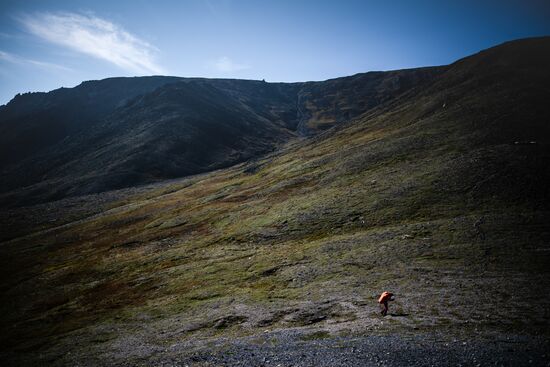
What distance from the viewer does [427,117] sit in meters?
94.7

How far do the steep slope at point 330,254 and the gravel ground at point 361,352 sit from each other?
3.84 ft

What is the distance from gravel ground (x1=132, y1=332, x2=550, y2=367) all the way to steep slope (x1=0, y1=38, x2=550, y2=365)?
46.1 inches

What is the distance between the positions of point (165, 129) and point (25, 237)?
382 ft

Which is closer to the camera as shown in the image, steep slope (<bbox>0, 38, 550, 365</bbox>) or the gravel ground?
the gravel ground

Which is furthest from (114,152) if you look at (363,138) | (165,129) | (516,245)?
(516,245)

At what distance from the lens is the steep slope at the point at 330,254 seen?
2691 centimetres

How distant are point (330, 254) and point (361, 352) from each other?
21053 mm

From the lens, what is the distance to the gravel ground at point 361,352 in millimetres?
17359

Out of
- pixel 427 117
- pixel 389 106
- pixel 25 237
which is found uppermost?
pixel 389 106

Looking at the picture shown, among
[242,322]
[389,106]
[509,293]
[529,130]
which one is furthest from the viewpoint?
[389,106]

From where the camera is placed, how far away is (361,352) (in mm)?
19875

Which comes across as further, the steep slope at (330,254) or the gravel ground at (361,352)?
Result: the steep slope at (330,254)

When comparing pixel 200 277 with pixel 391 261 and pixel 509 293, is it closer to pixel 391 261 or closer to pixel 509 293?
pixel 391 261

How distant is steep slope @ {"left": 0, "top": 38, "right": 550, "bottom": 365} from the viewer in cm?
2691
